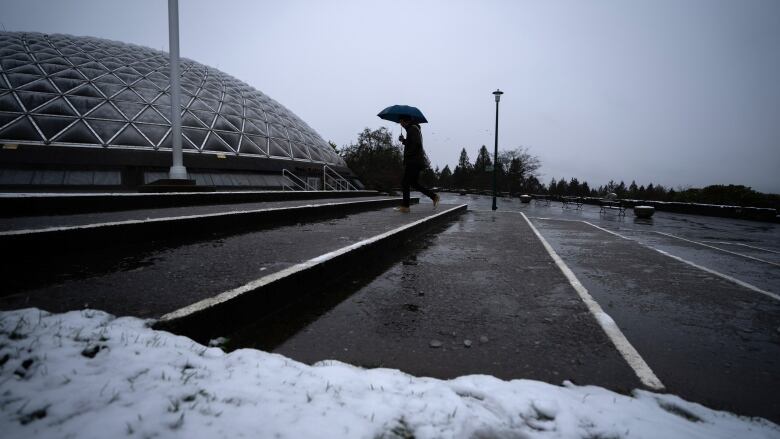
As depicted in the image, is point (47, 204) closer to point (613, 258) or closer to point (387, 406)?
point (387, 406)

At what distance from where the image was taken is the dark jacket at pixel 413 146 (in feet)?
28.5

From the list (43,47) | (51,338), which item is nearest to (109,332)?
(51,338)

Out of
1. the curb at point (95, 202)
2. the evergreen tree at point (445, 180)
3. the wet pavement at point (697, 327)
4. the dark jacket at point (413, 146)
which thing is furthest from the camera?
the evergreen tree at point (445, 180)

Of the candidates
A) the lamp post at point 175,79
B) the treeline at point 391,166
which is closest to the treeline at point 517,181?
the treeline at point 391,166

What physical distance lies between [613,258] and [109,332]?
7.04 meters

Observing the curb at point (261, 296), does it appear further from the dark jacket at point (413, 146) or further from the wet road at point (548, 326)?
the dark jacket at point (413, 146)

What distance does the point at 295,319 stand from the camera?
291 centimetres

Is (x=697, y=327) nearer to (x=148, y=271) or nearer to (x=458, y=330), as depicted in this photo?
(x=458, y=330)

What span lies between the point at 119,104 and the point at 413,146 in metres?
20.1

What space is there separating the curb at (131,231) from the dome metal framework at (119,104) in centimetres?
1577

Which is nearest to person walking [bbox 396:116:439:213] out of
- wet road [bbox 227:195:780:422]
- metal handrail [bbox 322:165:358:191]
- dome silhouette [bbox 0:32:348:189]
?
wet road [bbox 227:195:780:422]

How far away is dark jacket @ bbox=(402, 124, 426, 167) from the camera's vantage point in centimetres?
870

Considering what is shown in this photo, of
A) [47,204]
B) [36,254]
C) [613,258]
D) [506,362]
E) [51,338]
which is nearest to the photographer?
[51,338]

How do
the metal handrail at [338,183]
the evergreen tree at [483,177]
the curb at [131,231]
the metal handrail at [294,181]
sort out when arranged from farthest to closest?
the evergreen tree at [483,177] < the metal handrail at [338,183] < the metal handrail at [294,181] < the curb at [131,231]
